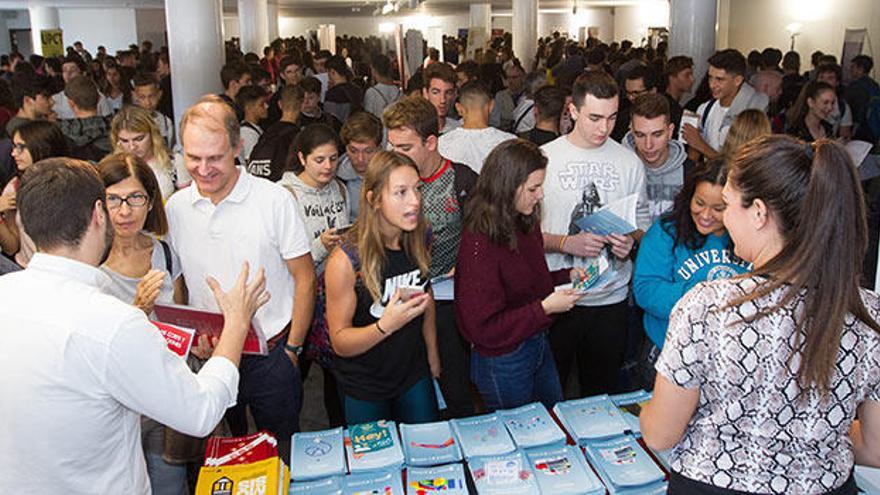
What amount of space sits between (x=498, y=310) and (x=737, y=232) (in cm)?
123

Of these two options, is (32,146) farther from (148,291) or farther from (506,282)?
(506,282)

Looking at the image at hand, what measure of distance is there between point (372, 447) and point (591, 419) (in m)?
0.70

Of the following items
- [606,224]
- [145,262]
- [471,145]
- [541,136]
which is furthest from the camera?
[541,136]

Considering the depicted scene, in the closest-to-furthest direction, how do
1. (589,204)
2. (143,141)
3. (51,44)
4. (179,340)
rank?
(179,340)
(589,204)
(143,141)
(51,44)

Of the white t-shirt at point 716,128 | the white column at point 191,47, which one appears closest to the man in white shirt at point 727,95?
the white t-shirt at point 716,128

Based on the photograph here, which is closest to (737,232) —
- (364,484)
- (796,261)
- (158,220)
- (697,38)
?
(796,261)

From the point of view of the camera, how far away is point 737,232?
166cm

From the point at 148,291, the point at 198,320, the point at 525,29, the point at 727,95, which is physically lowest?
the point at 198,320

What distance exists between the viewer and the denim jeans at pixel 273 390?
2795 millimetres

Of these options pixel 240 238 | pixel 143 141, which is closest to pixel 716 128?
pixel 143 141

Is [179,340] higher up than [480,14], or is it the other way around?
[480,14]

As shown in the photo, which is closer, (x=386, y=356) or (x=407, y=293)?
(x=407, y=293)

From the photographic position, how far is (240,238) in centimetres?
272

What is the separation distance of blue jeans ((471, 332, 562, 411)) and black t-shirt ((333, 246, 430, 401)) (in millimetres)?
258
